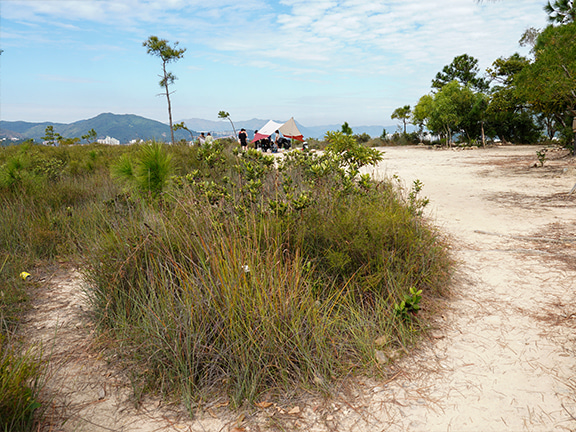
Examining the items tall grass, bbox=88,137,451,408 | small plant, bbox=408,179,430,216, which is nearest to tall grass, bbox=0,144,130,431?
tall grass, bbox=88,137,451,408

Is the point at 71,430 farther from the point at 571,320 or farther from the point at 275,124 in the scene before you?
the point at 275,124

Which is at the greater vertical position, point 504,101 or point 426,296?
point 504,101

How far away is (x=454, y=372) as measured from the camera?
8.04 ft

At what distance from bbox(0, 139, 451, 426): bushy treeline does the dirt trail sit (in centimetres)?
16

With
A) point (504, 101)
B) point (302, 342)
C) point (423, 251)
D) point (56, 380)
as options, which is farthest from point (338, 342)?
point (504, 101)

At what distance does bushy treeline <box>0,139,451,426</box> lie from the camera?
235 centimetres

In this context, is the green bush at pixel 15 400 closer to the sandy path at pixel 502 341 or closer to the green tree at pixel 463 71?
the sandy path at pixel 502 341

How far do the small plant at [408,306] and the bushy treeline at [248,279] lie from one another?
0.03 ft

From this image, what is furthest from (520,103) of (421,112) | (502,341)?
(502,341)

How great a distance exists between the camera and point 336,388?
2297 mm

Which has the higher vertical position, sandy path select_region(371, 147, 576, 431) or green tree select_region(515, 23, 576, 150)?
green tree select_region(515, 23, 576, 150)

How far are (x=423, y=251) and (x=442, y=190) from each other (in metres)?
5.74

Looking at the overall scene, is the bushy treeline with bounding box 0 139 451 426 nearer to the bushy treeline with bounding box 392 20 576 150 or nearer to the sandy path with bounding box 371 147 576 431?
the sandy path with bounding box 371 147 576 431

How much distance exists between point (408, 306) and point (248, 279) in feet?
4.11
